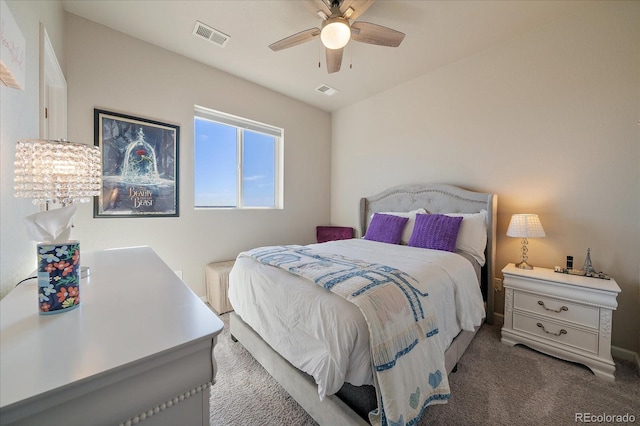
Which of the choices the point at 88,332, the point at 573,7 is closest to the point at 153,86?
the point at 88,332

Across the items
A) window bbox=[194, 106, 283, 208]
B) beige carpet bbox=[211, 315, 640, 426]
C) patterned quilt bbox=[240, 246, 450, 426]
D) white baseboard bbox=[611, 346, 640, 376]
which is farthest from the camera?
window bbox=[194, 106, 283, 208]

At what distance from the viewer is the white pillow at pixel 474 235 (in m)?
2.33

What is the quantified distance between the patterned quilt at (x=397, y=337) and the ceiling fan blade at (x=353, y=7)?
6.14ft

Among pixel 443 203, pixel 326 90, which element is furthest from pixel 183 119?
pixel 443 203

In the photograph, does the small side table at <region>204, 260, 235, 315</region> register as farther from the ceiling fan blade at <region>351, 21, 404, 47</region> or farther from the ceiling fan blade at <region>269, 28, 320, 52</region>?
the ceiling fan blade at <region>351, 21, 404, 47</region>

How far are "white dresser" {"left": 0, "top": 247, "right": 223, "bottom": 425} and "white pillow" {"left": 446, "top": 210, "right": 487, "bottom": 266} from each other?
7.98 feet

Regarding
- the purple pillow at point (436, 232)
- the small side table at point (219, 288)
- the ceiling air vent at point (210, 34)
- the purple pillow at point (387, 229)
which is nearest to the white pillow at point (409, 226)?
the purple pillow at point (387, 229)

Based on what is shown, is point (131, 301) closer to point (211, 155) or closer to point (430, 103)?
point (211, 155)

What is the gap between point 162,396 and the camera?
56 cm

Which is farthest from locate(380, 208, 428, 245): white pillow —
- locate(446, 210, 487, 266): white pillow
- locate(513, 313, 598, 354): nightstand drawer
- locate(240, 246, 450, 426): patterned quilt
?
locate(240, 246, 450, 426): patterned quilt

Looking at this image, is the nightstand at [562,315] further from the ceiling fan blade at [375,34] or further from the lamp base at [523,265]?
the ceiling fan blade at [375,34]

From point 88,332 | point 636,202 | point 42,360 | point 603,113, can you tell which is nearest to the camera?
point 42,360

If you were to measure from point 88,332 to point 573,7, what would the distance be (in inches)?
147

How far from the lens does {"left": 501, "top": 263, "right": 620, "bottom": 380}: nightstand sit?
1.70 metres
